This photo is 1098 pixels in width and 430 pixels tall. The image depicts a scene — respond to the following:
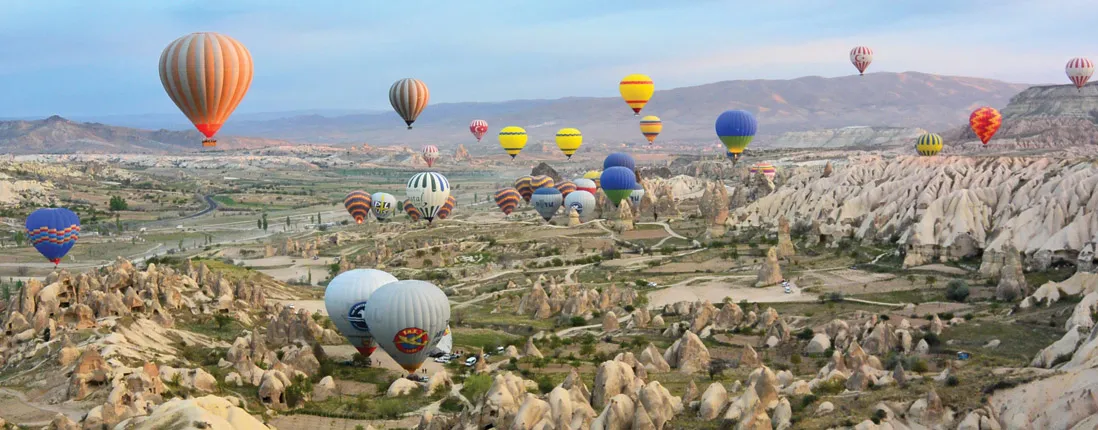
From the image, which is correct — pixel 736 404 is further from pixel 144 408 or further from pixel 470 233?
pixel 470 233

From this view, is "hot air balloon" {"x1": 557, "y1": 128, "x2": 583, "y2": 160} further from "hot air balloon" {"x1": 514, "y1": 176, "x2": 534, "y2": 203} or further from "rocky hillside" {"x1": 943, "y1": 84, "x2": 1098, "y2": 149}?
"rocky hillside" {"x1": 943, "y1": 84, "x2": 1098, "y2": 149}

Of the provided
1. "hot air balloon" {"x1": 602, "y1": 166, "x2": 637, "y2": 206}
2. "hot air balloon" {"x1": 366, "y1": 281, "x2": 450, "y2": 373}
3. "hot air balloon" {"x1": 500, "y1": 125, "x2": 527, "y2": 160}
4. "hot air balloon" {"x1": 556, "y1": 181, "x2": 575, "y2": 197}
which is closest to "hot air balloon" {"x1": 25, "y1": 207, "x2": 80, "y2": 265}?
"hot air balloon" {"x1": 366, "y1": 281, "x2": 450, "y2": 373}

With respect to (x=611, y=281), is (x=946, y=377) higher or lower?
higher

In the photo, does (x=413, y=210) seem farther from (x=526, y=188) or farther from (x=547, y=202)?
(x=526, y=188)

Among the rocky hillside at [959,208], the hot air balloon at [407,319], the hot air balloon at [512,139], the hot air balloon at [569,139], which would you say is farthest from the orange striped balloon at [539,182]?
the hot air balloon at [407,319]

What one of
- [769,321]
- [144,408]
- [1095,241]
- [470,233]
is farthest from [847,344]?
[470,233]

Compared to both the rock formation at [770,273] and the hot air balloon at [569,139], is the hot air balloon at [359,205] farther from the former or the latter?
the rock formation at [770,273]
